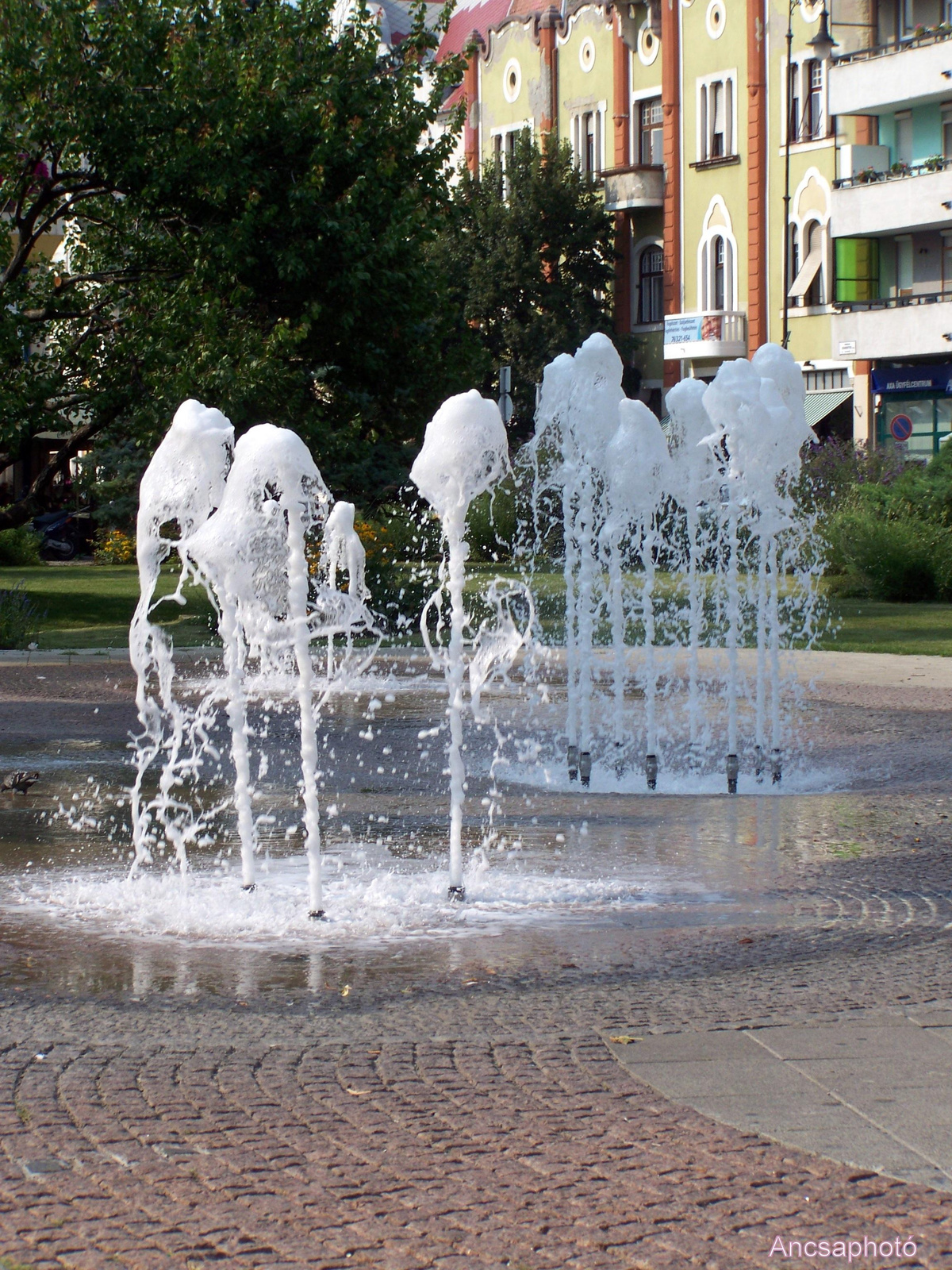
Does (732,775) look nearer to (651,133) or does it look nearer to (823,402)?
(823,402)

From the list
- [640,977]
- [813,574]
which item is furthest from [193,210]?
[640,977]

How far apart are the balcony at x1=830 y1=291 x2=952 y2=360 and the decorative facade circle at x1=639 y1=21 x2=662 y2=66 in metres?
10.0

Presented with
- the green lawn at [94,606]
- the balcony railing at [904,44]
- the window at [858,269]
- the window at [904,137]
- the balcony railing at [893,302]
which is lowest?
the green lawn at [94,606]

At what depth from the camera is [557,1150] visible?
14.1 feet

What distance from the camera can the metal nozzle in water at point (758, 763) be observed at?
429 inches

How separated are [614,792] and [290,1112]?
599 centimetres

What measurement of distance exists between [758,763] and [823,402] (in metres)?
30.1

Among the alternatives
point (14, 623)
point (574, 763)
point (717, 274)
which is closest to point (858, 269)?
point (717, 274)

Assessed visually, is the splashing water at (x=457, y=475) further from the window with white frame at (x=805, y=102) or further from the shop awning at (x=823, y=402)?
the window with white frame at (x=805, y=102)

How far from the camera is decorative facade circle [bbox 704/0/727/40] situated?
1646 inches

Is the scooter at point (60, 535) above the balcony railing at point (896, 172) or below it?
below

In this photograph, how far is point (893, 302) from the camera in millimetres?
37500

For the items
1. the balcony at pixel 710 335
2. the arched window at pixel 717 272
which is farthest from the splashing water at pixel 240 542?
the arched window at pixel 717 272

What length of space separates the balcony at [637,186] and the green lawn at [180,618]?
1589 centimetres
